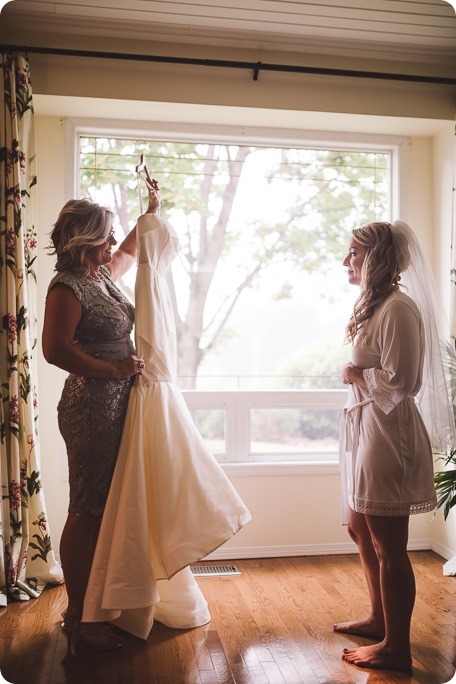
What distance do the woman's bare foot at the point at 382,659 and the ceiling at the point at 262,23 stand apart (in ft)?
9.28

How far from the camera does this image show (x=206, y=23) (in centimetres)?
334

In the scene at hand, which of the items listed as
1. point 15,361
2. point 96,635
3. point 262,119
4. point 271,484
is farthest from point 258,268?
point 96,635

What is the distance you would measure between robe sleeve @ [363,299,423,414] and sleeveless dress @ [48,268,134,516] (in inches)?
39.7

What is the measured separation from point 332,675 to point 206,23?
299 centimetres

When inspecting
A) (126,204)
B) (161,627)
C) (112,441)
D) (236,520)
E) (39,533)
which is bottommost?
(161,627)

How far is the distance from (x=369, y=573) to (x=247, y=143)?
8.23 ft

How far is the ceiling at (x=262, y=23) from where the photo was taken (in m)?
3.17

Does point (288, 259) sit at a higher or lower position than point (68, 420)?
higher

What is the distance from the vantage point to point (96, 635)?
2590 mm

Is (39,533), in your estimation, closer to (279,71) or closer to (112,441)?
(112,441)

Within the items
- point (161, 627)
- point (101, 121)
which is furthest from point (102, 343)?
point (101, 121)

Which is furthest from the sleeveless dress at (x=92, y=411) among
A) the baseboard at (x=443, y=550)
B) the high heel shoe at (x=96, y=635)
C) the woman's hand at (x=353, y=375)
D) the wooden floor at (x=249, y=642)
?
the baseboard at (x=443, y=550)

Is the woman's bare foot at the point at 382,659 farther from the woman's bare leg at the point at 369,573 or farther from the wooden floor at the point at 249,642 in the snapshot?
the woman's bare leg at the point at 369,573

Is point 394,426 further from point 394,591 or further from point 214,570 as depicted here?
point 214,570
